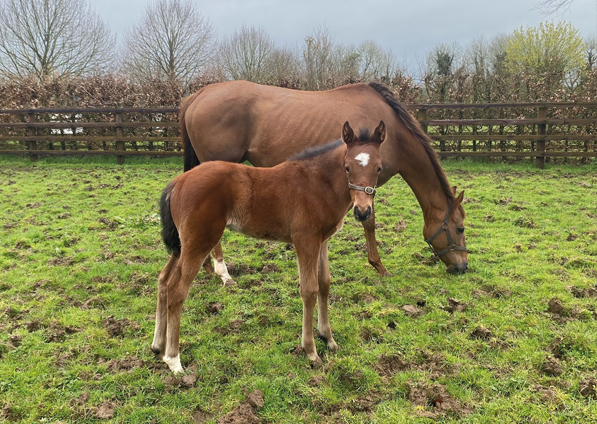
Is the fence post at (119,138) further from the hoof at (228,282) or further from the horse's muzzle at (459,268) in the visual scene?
the horse's muzzle at (459,268)

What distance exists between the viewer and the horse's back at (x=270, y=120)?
4.88m

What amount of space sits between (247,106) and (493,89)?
11.6m

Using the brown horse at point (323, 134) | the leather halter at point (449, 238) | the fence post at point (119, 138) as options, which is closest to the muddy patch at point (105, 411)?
the brown horse at point (323, 134)

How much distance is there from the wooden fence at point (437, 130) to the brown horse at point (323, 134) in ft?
24.9

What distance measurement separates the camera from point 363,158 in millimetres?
2814

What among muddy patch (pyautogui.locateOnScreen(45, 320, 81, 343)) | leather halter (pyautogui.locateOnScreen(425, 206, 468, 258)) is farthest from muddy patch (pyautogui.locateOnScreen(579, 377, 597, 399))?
muddy patch (pyautogui.locateOnScreen(45, 320, 81, 343))

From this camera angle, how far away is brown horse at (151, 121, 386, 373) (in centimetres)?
281

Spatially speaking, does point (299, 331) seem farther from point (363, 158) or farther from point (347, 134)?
point (347, 134)

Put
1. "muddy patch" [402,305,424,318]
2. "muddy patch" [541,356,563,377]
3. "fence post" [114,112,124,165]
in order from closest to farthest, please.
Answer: "muddy patch" [541,356,563,377] → "muddy patch" [402,305,424,318] → "fence post" [114,112,124,165]

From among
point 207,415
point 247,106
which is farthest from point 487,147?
point 207,415

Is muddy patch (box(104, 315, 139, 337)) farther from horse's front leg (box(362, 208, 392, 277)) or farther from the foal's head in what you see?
horse's front leg (box(362, 208, 392, 277))

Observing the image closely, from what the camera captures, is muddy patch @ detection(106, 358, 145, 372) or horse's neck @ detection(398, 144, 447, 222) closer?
muddy patch @ detection(106, 358, 145, 372)

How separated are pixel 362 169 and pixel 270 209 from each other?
82 centimetres

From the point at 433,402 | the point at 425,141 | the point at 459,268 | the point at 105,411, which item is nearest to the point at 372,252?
A: the point at 459,268
